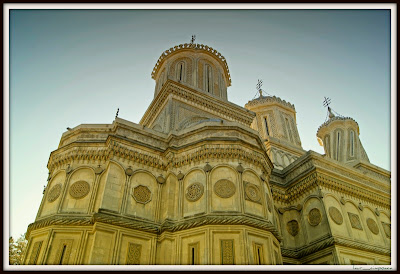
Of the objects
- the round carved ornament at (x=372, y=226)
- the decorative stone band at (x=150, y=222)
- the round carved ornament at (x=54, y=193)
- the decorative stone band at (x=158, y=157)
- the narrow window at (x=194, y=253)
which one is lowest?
the narrow window at (x=194, y=253)

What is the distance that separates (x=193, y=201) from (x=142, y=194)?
2191mm

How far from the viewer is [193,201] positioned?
42.2 feet

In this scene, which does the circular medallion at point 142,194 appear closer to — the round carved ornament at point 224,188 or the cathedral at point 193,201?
the cathedral at point 193,201

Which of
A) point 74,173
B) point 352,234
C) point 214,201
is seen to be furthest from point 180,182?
point 352,234

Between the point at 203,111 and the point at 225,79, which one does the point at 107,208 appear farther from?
the point at 225,79

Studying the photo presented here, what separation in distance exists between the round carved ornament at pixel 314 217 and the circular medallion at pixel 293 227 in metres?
0.79

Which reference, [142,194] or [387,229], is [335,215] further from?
[142,194]

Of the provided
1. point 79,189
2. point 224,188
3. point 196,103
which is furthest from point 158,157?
point 196,103

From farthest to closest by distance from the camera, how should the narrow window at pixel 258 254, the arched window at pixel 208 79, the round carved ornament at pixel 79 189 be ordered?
1. the arched window at pixel 208 79
2. the round carved ornament at pixel 79 189
3. the narrow window at pixel 258 254

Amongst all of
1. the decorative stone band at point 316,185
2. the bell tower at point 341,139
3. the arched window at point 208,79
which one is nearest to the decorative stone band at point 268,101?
the bell tower at point 341,139

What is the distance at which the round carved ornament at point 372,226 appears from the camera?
16.8 meters

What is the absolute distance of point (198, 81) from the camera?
73.8 ft

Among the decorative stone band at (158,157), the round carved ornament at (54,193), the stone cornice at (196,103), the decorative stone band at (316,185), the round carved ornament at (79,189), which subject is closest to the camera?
the round carved ornament at (79,189)

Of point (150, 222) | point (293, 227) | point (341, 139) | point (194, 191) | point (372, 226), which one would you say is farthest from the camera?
point (341, 139)
